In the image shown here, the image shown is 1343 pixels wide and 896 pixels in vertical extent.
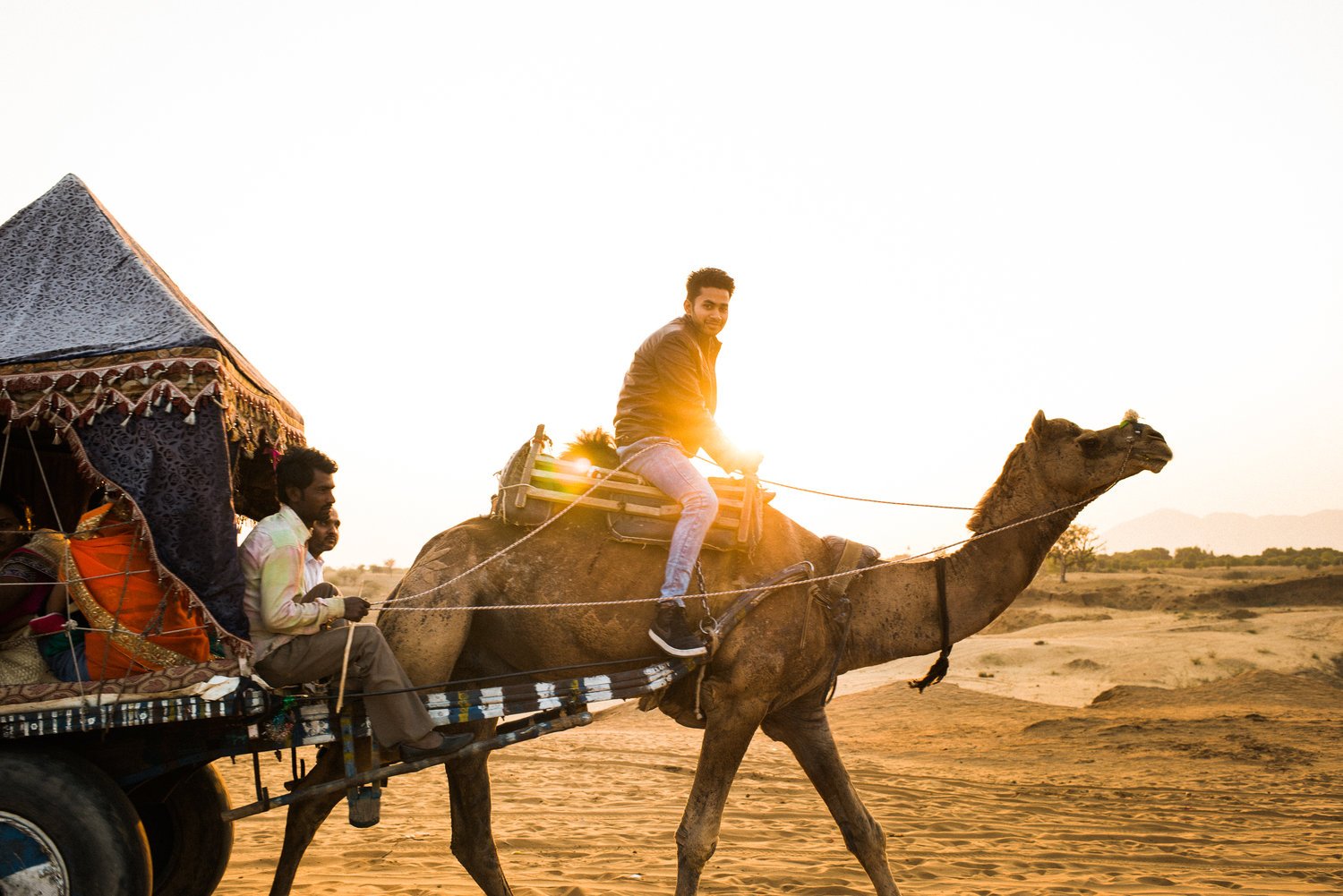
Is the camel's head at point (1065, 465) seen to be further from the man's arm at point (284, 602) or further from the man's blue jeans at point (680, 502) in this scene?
the man's arm at point (284, 602)

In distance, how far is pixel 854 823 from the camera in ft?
20.2

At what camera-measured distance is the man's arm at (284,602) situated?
16.3ft

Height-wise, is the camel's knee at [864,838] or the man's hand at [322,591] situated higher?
the man's hand at [322,591]

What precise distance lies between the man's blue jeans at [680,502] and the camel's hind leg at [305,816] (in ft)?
6.49

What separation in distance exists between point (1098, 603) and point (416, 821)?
33.0m

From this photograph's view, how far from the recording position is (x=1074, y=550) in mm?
48469

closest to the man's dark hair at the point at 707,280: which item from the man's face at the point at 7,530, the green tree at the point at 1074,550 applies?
the man's face at the point at 7,530

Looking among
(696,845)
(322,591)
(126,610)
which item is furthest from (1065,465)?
(126,610)

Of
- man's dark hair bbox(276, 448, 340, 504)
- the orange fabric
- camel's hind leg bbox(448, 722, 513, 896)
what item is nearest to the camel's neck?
camel's hind leg bbox(448, 722, 513, 896)

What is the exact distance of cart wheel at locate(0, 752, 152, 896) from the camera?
4.57 metres

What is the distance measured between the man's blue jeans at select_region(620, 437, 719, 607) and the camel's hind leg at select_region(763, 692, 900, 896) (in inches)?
47.3

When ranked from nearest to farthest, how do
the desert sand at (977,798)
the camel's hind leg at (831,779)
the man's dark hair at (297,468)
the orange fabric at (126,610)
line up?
the orange fabric at (126,610) < the man's dark hair at (297,468) < the camel's hind leg at (831,779) < the desert sand at (977,798)

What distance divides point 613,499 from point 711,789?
1723mm

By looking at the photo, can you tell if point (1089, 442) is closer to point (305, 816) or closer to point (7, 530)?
point (305, 816)
